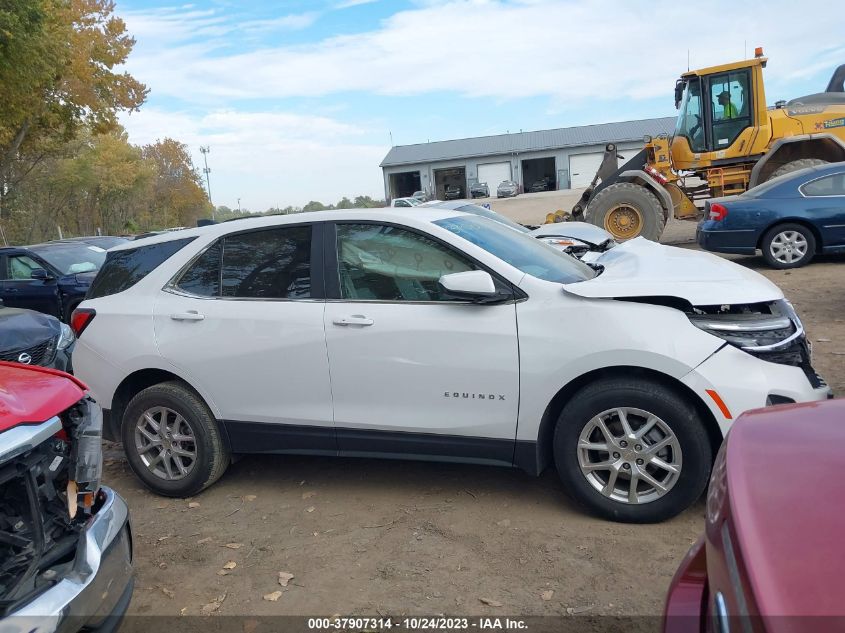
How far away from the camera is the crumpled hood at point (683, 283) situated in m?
3.38

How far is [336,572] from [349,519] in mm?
536

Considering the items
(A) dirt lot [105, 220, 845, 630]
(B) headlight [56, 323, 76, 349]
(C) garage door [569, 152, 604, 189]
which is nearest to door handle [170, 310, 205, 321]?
(A) dirt lot [105, 220, 845, 630]

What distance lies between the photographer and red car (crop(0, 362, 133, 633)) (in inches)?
86.0

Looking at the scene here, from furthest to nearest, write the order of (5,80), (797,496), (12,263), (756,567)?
(5,80)
(12,263)
(797,496)
(756,567)

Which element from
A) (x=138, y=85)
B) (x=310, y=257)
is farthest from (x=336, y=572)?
(x=138, y=85)

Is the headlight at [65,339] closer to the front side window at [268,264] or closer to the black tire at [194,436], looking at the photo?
the black tire at [194,436]

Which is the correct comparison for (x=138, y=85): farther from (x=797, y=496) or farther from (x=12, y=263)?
(x=797, y=496)

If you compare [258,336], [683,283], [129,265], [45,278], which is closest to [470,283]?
[683,283]

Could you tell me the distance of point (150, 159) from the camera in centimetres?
5688

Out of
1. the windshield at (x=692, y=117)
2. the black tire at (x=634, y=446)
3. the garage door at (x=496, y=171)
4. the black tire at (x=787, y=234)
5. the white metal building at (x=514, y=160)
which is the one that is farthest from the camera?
the garage door at (x=496, y=171)

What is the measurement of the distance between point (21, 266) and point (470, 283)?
31.1 feet

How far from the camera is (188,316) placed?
4.20 metres

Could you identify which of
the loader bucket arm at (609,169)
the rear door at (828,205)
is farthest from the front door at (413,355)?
the loader bucket arm at (609,169)

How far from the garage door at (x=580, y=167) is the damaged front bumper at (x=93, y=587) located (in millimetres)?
61527
